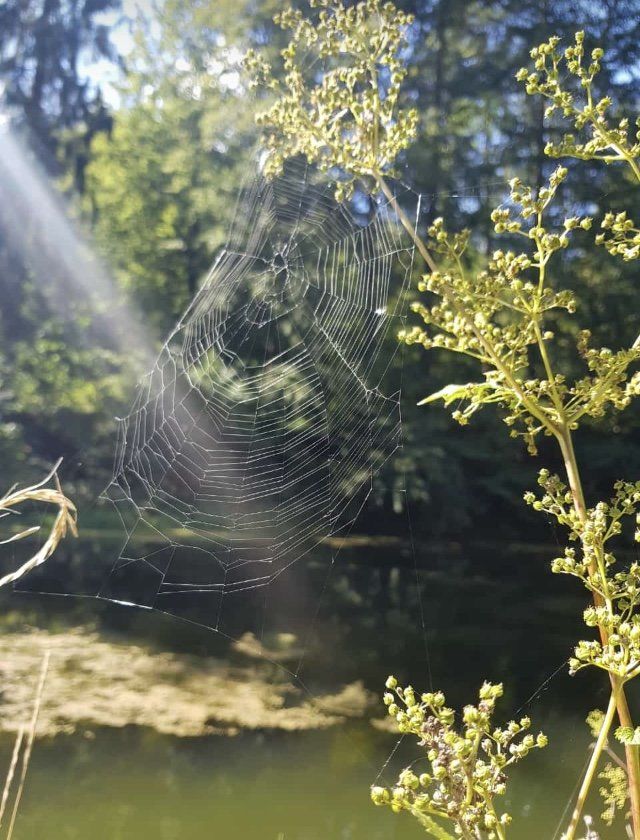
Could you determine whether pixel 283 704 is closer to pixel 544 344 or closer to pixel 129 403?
pixel 544 344

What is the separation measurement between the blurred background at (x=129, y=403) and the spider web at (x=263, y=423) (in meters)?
0.32

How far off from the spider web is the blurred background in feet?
1.06

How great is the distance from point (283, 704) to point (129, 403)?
11.1ft

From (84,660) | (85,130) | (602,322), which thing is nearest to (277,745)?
(84,660)

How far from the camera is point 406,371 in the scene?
5.44 m

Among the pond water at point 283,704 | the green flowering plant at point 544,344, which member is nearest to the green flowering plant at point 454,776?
the green flowering plant at point 544,344

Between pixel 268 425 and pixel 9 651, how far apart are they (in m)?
1.86

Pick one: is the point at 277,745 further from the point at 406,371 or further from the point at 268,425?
the point at 406,371

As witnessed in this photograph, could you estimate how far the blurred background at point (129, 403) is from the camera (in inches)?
83.0

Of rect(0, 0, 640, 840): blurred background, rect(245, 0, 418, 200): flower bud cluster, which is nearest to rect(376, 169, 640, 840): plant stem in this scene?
rect(245, 0, 418, 200): flower bud cluster

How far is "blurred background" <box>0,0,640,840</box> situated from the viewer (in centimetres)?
211

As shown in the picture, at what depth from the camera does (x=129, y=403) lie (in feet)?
18.4

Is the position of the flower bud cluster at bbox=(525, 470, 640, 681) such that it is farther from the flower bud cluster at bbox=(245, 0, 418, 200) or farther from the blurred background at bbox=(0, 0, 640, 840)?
the blurred background at bbox=(0, 0, 640, 840)

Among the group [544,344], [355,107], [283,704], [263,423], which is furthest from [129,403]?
[544,344]
